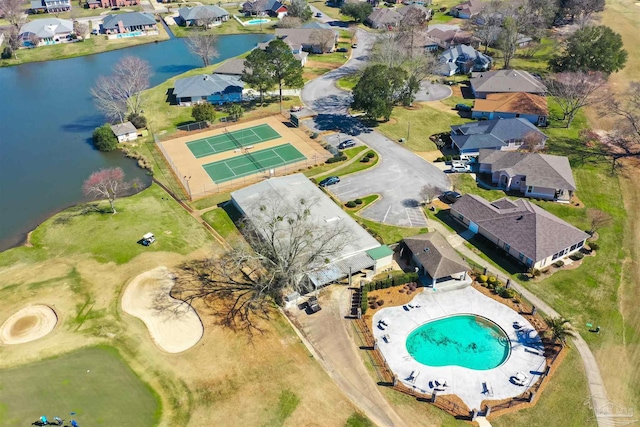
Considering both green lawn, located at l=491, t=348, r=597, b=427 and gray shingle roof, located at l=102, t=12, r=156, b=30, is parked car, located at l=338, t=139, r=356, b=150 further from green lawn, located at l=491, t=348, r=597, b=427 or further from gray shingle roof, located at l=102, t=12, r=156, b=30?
gray shingle roof, located at l=102, t=12, r=156, b=30

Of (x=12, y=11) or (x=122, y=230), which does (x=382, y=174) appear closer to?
(x=122, y=230)

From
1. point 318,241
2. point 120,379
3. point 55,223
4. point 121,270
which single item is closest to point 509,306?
point 318,241

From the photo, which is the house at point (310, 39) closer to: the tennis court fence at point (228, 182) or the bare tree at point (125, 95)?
the bare tree at point (125, 95)

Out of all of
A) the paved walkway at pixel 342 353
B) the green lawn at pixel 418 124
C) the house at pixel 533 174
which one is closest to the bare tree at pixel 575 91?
the green lawn at pixel 418 124

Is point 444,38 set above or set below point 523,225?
above

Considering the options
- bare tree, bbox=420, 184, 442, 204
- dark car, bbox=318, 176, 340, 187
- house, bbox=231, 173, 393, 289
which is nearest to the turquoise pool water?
house, bbox=231, 173, 393, 289

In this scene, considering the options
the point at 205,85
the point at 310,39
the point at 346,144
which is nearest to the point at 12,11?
the point at 205,85
